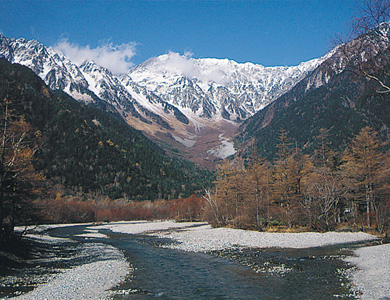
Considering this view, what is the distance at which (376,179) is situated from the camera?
47.4 metres

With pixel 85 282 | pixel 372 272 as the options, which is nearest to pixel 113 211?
pixel 85 282

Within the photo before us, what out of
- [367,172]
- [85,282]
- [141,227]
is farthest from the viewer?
[141,227]

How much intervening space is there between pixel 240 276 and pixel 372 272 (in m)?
9.07

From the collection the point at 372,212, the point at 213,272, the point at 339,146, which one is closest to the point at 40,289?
the point at 213,272

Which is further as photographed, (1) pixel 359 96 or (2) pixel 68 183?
(2) pixel 68 183

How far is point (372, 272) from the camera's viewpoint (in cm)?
2102

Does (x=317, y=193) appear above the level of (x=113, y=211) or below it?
above

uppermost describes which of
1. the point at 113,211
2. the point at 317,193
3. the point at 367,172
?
the point at 367,172

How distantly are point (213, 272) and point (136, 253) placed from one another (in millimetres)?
14919

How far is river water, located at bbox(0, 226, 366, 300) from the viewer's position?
56.6 feet

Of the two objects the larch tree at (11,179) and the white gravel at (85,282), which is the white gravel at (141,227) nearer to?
the larch tree at (11,179)

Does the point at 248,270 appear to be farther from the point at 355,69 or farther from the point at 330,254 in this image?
the point at 355,69

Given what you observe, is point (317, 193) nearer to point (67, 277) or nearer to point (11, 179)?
point (67, 277)

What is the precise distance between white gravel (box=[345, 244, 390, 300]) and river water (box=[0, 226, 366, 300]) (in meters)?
0.91
